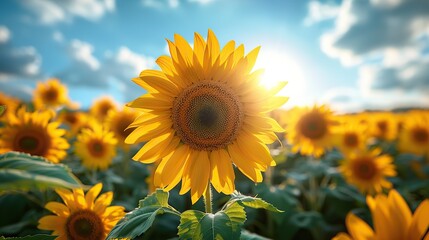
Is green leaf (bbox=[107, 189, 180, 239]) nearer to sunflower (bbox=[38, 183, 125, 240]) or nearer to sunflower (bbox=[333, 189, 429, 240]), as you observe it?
sunflower (bbox=[38, 183, 125, 240])

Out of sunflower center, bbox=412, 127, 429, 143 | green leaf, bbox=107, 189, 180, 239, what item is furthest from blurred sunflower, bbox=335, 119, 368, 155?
green leaf, bbox=107, 189, 180, 239

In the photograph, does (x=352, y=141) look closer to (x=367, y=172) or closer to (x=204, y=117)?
(x=367, y=172)

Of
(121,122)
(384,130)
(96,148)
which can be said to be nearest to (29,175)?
(96,148)

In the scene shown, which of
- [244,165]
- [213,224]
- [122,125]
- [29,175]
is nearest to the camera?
[29,175]

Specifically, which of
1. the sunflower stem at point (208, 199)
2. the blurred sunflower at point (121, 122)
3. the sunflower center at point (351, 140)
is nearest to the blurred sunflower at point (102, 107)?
the blurred sunflower at point (121, 122)

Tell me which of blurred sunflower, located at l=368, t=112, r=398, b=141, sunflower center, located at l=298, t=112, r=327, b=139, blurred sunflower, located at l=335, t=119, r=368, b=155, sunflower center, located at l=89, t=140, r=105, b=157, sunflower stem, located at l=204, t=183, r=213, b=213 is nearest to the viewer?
sunflower stem, located at l=204, t=183, r=213, b=213

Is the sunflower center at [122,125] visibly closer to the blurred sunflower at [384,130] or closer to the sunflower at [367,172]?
the sunflower at [367,172]
